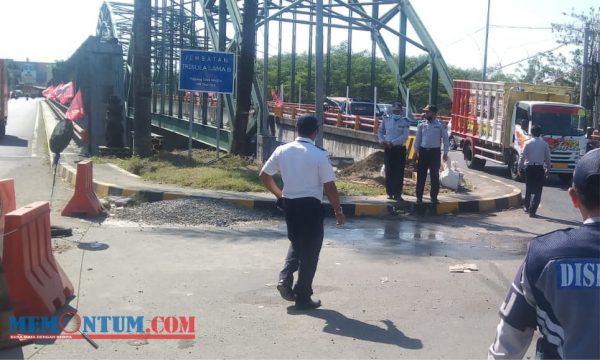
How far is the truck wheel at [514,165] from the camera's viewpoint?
18.0 m

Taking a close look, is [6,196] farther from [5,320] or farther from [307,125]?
[307,125]

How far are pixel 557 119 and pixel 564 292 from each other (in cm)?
1667

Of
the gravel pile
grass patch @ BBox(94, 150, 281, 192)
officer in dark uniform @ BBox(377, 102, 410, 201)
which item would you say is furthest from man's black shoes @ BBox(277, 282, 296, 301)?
grass patch @ BBox(94, 150, 281, 192)

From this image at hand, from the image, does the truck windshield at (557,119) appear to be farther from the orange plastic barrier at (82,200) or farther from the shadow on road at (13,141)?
the shadow on road at (13,141)

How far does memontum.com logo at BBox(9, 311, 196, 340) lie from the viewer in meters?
4.76

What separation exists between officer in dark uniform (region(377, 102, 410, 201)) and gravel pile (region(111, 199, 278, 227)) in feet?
7.51

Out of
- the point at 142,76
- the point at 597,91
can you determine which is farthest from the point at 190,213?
the point at 597,91

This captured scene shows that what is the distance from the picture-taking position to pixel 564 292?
2049 millimetres

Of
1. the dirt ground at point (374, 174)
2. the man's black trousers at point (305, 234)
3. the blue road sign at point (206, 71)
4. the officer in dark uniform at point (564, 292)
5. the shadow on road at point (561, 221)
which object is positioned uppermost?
the blue road sign at point (206, 71)

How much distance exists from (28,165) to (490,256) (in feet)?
43.4

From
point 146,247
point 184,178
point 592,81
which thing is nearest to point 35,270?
point 146,247

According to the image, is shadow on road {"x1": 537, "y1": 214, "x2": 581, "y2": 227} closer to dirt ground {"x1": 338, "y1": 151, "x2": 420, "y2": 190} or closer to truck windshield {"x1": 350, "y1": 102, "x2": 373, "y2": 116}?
dirt ground {"x1": 338, "y1": 151, "x2": 420, "y2": 190}

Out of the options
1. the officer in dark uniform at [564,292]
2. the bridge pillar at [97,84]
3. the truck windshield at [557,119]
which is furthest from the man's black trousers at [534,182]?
the bridge pillar at [97,84]

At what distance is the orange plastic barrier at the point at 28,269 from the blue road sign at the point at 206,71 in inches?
380
